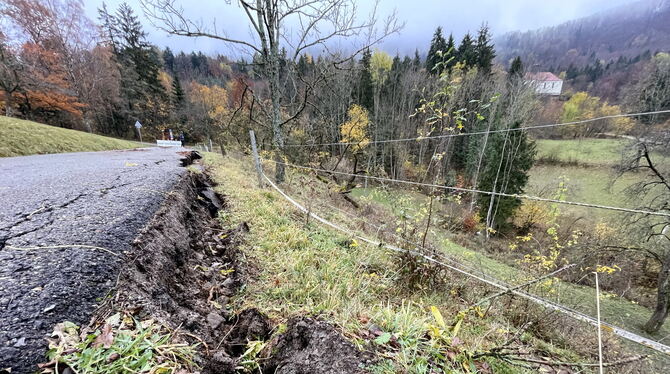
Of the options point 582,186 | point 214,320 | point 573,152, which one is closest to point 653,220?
point 582,186

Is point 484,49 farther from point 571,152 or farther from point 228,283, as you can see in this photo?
point 228,283

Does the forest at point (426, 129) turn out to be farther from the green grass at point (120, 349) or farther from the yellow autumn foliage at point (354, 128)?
the green grass at point (120, 349)

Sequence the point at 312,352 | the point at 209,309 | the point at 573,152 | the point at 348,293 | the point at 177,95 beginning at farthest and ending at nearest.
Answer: the point at 177,95, the point at 573,152, the point at 348,293, the point at 209,309, the point at 312,352

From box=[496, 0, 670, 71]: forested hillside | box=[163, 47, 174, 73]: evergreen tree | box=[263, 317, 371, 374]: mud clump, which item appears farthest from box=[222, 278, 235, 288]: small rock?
box=[496, 0, 670, 71]: forested hillside

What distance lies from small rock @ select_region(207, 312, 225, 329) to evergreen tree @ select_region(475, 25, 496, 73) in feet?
104

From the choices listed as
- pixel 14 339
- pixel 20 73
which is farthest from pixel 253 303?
pixel 20 73

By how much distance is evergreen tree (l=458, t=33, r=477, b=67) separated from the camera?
25750 mm

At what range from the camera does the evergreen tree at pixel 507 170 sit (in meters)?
15.5

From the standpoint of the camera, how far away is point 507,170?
1630cm

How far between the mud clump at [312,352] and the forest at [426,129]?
128cm

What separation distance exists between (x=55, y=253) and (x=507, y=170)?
20.0 meters

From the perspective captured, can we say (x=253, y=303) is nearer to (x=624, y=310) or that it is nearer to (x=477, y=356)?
(x=477, y=356)

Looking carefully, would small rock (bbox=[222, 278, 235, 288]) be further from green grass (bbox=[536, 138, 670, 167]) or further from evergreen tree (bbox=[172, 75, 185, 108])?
evergreen tree (bbox=[172, 75, 185, 108])

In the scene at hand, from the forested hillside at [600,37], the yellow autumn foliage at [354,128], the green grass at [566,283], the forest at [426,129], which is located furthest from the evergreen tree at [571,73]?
the yellow autumn foliage at [354,128]
